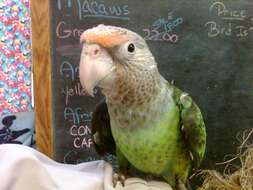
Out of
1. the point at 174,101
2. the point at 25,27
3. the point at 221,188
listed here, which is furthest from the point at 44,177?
the point at 25,27

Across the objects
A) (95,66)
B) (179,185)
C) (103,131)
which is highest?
(95,66)

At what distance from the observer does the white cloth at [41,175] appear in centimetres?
74

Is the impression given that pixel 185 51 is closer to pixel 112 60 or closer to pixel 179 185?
pixel 179 185

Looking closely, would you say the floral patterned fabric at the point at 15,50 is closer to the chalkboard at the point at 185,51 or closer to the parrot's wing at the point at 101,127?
the chalkboard at the point at 185,51

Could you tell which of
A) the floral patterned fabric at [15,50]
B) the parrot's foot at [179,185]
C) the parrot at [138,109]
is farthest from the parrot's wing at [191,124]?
the floral patterned fabric at [15,50]

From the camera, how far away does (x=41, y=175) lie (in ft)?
2.50

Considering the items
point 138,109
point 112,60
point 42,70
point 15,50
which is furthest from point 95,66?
point 15,50

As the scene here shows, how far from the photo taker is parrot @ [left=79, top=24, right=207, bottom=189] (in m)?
0.81

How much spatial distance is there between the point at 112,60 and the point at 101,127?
0.27m

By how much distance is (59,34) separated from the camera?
137cm

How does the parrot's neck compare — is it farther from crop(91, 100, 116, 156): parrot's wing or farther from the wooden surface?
the wooden surface

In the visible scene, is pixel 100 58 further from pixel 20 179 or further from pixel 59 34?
pixel 59 34

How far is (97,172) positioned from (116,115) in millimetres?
158

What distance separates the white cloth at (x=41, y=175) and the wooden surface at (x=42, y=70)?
48cm
